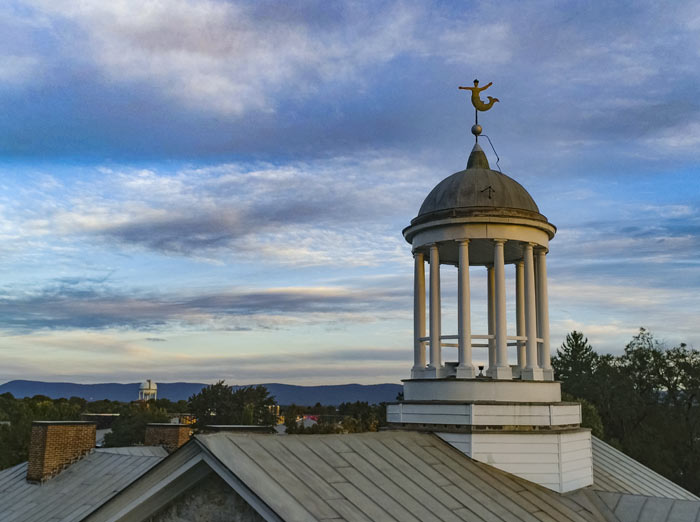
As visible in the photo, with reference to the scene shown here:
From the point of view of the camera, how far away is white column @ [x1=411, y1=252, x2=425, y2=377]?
16.8 m

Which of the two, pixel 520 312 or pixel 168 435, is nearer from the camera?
pixel 520 312

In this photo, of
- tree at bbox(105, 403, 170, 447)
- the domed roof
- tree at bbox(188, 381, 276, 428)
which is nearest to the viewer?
the domed roof

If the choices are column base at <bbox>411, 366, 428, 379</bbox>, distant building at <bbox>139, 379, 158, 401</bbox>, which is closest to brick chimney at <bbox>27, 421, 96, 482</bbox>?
column base at <bbox>411, 366, 428, 379</bbox>

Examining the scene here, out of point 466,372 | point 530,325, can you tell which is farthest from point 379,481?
point 530,325

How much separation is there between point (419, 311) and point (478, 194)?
3.26 m

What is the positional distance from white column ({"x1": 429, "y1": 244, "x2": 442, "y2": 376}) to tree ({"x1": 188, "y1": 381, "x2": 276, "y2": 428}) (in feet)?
213

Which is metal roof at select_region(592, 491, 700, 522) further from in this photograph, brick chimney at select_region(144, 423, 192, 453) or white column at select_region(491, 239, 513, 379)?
brick chimney at select_region(144, 423, 192, 453)

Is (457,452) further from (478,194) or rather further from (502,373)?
(478,194)

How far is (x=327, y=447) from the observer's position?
36.4 ft

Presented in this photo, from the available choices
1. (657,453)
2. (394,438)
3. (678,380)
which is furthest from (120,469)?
(678,380)

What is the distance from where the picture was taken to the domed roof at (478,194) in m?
16.0

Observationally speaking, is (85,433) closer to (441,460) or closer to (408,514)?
(441,460)

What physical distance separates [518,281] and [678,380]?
1751 inches

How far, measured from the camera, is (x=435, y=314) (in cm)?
1616
